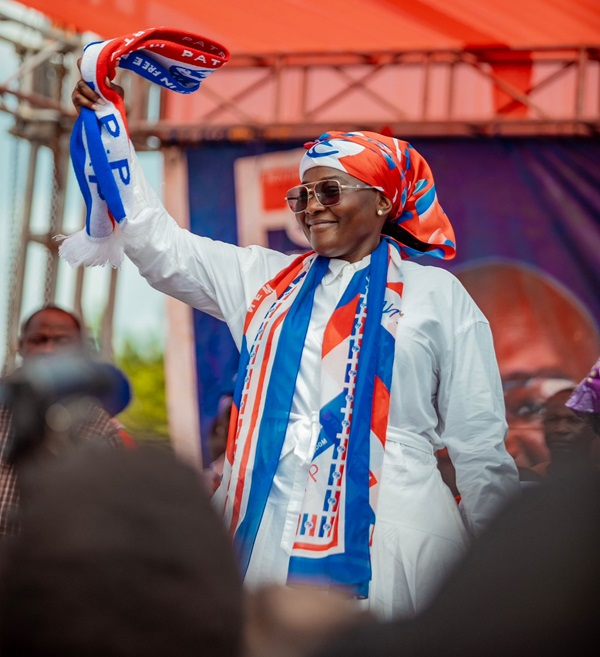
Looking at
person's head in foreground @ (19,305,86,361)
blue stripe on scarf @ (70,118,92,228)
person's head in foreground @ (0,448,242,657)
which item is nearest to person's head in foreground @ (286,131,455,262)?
blue stripe on scarf @ (70,118,92,228)

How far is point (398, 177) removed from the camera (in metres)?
3.34

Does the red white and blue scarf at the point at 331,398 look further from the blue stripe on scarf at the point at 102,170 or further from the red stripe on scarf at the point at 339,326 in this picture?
the blue stripe on scarf at the point at 102,170

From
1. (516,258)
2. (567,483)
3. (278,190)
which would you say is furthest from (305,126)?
(567,483)

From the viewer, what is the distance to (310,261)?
3354 mm

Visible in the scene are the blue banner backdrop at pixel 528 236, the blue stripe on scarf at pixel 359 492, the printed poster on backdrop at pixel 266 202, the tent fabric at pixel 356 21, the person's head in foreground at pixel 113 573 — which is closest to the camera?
the person's head in foreground at pixel 113 573

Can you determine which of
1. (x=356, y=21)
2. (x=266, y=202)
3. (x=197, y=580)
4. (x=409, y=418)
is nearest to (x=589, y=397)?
(x=409, y=418)

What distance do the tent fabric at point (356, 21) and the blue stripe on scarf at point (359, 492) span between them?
372 centimetres

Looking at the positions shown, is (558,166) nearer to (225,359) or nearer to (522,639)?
(225,359)

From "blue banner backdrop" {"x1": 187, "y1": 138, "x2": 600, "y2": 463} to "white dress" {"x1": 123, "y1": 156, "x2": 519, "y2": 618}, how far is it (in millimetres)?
3521

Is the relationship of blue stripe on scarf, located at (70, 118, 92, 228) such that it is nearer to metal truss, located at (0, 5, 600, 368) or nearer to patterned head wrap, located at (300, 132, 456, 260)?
patterned head wrap, located at (300, 132, 456, 260)

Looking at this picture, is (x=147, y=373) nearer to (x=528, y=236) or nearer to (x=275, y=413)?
(x=528, y=236)

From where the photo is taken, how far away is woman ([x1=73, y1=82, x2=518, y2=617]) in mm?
2961

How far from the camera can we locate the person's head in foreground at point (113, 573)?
1.05 metres

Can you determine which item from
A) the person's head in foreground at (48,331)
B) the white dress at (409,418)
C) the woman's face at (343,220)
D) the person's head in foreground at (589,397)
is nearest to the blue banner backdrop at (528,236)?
the person's head in foreground at (48,331)
